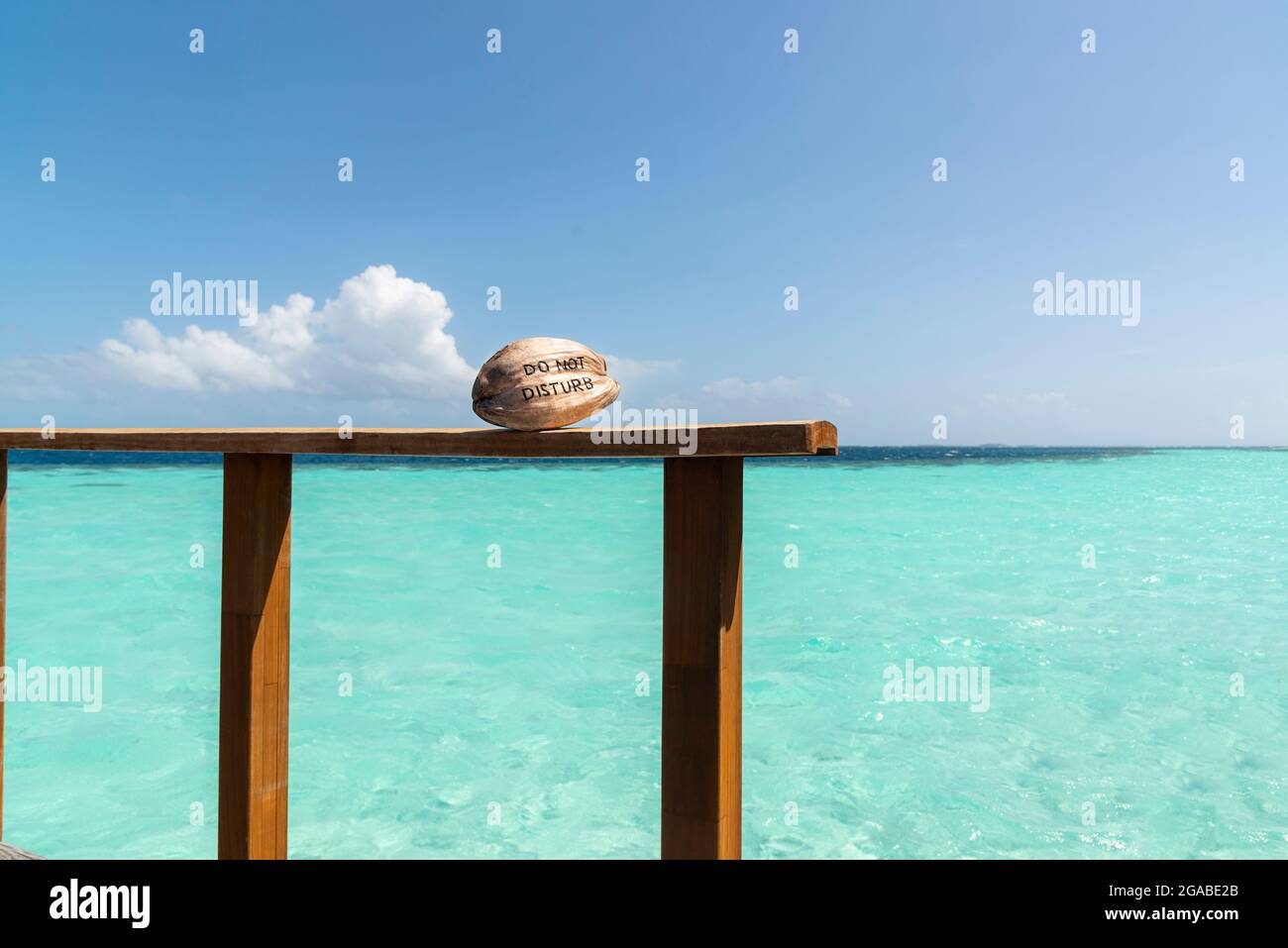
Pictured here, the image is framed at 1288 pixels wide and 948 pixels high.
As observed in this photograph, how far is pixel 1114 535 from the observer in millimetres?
14422

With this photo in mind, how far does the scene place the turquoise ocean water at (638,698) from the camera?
166 inches

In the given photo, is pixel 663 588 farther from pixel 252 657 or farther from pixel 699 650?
pixel 252 657

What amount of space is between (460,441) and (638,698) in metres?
5.31

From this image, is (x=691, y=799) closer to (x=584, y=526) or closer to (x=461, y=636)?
(x=461, y=636)

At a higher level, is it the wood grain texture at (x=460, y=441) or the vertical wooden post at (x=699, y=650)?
the wood grain texture at (x=460, y=441)

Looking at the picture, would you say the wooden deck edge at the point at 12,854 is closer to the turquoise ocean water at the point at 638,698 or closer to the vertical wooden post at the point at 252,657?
the vertical wooden post at the point at 252,657

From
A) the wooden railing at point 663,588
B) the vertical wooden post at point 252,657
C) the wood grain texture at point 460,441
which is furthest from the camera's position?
the vertical wooden post at point 252,657

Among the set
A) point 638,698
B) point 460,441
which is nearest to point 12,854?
point 460,441

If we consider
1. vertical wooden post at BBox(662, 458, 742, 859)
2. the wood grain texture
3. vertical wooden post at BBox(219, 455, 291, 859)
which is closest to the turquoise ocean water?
vertical wooden post at BBox(219, 455, 291, 859)

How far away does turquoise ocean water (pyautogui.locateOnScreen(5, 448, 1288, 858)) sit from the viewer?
422 cm

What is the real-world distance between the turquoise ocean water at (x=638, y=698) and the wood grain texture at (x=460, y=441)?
10.1 feet

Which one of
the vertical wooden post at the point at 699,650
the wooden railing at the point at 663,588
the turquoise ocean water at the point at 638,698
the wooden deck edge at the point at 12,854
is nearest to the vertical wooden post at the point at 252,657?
the wooden railing at the point at 663,588
